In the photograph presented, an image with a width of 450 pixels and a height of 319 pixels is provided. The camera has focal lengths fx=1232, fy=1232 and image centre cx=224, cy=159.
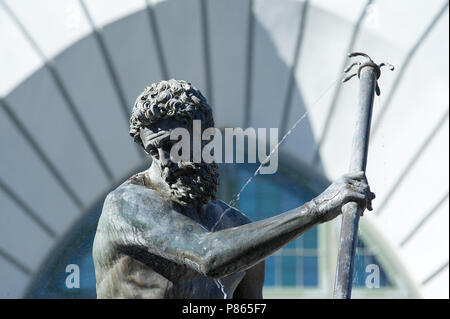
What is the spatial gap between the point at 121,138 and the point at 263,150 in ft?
6.39

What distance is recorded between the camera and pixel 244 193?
54.6 ft

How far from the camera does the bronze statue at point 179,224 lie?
4.97 m

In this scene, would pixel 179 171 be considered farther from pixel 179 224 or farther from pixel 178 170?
pixel 179 224

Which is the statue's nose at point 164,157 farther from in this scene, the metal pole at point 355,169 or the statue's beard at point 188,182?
the metal pole at point 355,169

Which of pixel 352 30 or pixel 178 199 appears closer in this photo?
pixel 178 199

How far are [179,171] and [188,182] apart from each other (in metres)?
0.06

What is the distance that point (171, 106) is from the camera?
536 centimetres

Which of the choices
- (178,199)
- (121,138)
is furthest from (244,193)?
(178,199)

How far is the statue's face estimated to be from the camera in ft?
17.5

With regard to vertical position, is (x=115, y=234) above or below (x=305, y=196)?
below

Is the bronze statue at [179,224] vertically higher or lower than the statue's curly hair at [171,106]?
lower

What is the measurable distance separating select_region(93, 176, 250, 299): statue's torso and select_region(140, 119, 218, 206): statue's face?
0.41ft

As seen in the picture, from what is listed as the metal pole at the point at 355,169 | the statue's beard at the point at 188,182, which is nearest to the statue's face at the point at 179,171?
the statue's beard at the point at 188,182
